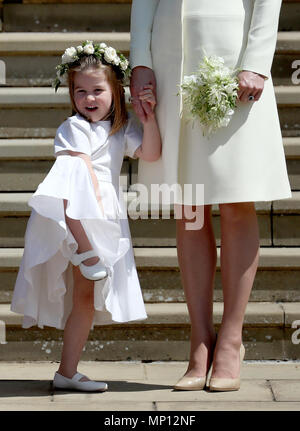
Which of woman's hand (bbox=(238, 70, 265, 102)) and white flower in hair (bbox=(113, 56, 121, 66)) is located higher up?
white flower in hair (bbox=(113, 56, 121, 66))

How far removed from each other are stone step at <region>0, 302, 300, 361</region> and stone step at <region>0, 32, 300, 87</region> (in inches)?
52.9

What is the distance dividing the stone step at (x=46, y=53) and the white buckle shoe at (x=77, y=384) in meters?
1.91

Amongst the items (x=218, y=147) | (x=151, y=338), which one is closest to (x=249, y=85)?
(x=218, y=147)

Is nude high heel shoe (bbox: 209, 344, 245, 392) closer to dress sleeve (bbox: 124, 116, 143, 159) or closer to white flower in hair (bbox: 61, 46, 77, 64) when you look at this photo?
dress sleeve (bbox: 124, 116, 143, 159)

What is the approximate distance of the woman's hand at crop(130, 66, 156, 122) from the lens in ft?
12.0

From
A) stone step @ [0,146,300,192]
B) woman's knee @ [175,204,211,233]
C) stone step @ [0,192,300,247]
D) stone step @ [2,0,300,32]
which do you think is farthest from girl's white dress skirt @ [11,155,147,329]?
stone step @ [2,0,300,32]

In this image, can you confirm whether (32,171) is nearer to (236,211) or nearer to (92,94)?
(92,94)

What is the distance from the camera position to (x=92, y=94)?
3.67 meters

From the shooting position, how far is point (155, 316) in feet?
14.3

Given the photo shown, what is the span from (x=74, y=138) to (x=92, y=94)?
0.19 meters
